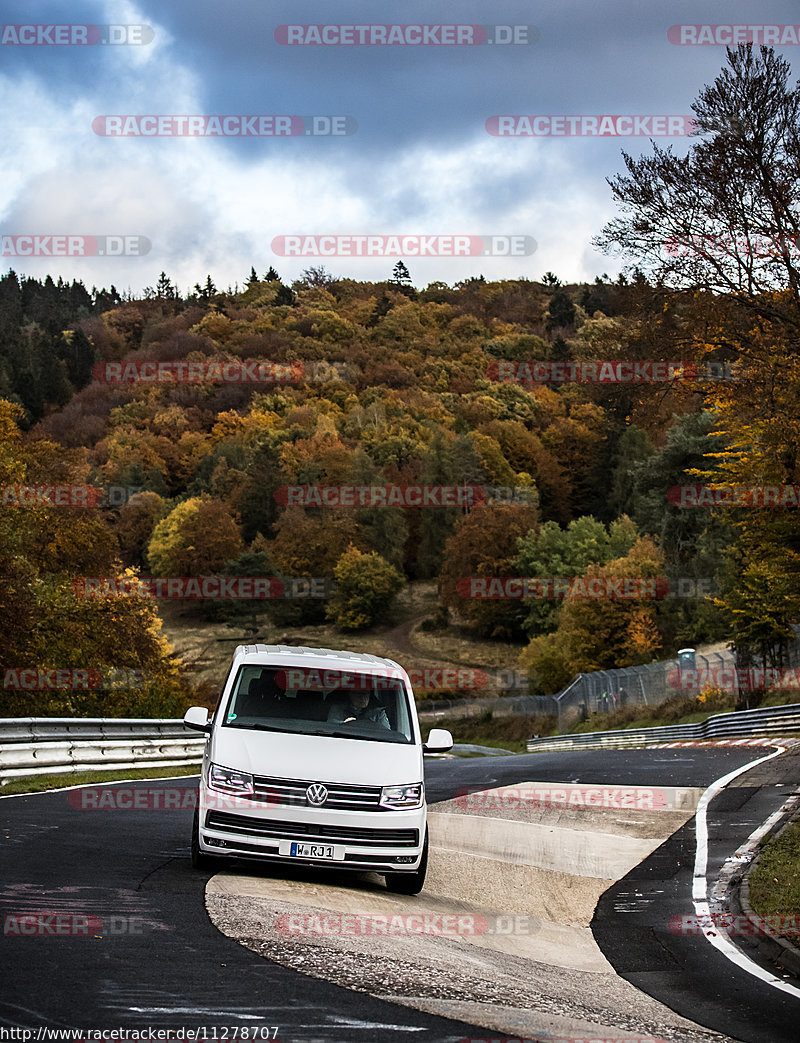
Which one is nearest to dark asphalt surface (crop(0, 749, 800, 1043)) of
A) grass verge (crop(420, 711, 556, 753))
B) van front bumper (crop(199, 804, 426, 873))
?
van front bumper (crop(199, 804, 426, 873))

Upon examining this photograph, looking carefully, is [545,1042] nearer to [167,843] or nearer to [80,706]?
[167,843]

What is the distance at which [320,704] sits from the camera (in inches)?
405

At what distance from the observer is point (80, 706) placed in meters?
38.7

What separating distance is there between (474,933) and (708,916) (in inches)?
102

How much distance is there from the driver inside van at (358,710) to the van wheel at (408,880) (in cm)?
110

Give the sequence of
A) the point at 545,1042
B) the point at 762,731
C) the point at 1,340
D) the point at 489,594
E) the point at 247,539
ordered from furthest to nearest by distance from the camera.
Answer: the point at 1,340 → the point at 247,539 → the point at 489,594 → the point at 762,731 → the point at 545,1042

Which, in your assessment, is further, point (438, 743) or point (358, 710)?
point (438, 743)

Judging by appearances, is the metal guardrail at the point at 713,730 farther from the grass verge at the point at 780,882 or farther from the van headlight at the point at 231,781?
the van headlight at the point at 231,781

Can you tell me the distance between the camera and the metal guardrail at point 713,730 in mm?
34188

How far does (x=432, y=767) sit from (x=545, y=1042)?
910 inches

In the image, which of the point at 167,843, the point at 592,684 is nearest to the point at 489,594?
the point at 592,684

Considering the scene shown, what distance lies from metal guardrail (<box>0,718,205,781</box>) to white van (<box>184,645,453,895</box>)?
232 inches

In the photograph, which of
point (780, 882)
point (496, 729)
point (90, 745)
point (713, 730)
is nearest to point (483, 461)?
point (496, 729)

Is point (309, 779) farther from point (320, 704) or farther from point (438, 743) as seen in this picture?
point (438, 743)
